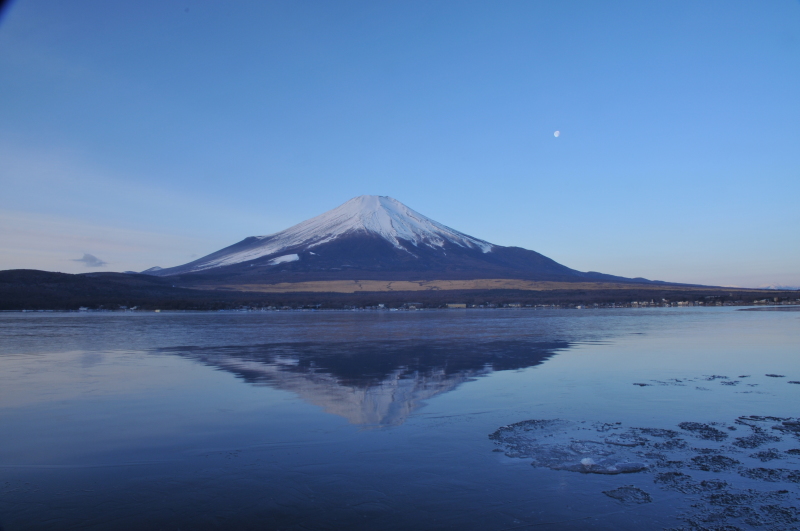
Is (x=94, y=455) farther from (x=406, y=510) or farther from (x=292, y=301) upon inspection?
(x=292, y=301)

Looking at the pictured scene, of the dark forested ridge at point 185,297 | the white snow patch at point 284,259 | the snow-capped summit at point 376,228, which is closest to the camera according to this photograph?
the dark forested ridge at point 185,297

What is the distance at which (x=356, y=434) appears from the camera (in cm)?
806

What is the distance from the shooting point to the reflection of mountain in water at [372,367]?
404 inches

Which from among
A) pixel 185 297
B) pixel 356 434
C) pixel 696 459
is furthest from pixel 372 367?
pixel 185 297

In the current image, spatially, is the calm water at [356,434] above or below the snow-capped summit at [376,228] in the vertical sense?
below

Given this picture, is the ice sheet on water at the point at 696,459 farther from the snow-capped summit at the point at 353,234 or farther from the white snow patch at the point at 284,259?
the snow-capped summit at the point at 353,234

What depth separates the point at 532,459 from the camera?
6.85 metres

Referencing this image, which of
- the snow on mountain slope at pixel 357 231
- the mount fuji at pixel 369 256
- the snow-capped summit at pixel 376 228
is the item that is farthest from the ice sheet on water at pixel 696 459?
the snow-capped summit at pixel 376 228

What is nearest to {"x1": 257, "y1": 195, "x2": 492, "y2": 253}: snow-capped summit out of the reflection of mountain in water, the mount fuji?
the mount fuji

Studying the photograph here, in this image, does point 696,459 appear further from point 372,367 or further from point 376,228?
point 376,228

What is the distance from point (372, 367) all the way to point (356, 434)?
6599 millimetres

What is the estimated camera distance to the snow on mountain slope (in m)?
161

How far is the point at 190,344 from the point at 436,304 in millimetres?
48563

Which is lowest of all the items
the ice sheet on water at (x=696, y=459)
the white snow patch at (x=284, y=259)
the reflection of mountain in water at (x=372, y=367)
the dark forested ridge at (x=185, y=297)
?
the ice sheet on water at (x=696, y=459)
